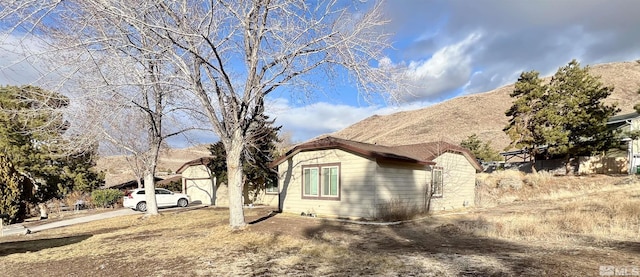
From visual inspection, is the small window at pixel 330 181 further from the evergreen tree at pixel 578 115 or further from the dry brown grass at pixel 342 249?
the evergreen tree at pixel 578 115

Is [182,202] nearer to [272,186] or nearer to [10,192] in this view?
[272,186]

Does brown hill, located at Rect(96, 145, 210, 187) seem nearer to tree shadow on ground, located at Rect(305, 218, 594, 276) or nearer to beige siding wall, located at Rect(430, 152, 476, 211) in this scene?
beige siding wall, located at Rect(430, 152, 476, 211)

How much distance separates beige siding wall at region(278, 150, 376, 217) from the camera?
12.6 m

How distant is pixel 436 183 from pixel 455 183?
1952 mm

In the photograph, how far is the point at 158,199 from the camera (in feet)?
70.7

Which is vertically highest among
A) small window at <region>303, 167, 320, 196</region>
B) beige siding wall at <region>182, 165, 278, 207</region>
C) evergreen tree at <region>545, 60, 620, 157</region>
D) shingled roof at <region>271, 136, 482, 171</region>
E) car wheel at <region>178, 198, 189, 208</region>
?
evergreen tree at <region>545, 60, 620, 157</region>

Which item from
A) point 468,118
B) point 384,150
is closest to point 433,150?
point 384,150

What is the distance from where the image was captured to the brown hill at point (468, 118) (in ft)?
181

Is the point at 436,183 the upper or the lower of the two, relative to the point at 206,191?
upper

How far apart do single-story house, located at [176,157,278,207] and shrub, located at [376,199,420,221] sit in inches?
338

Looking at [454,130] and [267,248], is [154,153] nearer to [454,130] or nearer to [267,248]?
[267,248]

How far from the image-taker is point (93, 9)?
289 inches

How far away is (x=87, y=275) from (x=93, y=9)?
5211mm

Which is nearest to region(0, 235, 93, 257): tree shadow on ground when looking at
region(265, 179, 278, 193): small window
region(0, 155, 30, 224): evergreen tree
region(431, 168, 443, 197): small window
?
region(0, 155, 30, 224): evergreen tree
